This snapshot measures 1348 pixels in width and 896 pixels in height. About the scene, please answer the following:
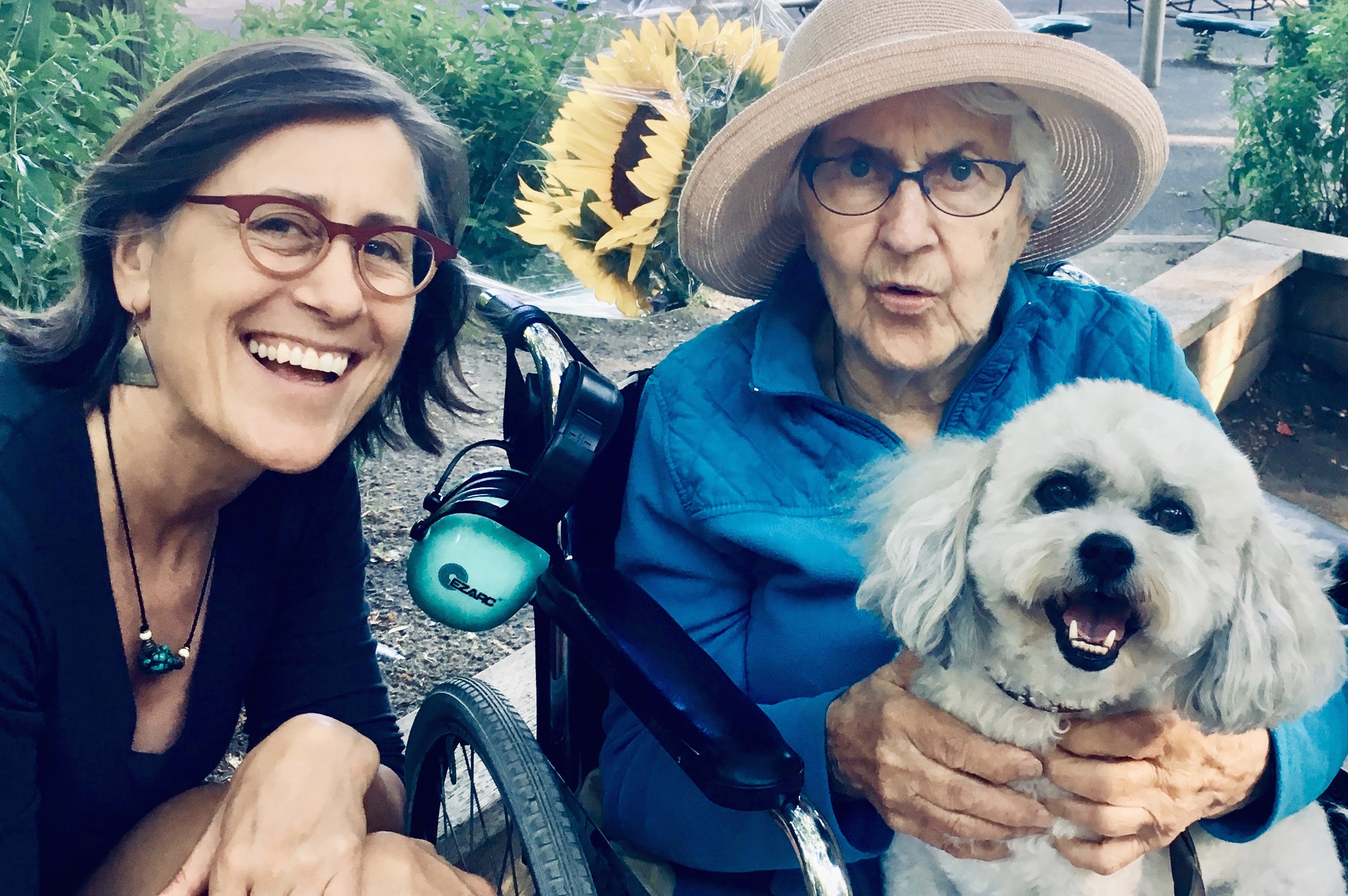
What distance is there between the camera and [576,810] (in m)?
1.44

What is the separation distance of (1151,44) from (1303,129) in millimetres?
4594

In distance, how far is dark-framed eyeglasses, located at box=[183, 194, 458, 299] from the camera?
4.04 feet

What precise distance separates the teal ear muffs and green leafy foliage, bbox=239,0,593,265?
1197 millimetres

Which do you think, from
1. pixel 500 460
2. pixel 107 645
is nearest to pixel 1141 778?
pixel 107 645

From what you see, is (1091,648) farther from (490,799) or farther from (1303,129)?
(1303,129)

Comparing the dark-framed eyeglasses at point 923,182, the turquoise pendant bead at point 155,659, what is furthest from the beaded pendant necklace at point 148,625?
the dark-framed eyeglasses at point 923,182

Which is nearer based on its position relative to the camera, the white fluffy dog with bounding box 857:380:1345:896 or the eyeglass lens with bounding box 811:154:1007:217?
the white fluffy dog with bounding box 857:380:1345:896

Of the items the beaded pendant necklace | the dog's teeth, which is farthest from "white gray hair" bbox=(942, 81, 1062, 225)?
the beaded pendant necklace

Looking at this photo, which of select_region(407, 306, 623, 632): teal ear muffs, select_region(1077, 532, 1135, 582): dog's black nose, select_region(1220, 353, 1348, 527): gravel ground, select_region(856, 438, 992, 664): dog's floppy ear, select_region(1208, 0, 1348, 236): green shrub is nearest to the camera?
select_region(1077, 532, 1135, 582): dog's black nose

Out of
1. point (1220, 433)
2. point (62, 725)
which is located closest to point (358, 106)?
point (62, 725)

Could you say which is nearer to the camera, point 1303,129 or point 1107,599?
point 1107,599

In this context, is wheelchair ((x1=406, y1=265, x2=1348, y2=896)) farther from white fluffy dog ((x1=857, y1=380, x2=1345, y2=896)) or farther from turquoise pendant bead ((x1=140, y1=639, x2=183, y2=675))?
turquoise pendant bead ((x1=140, y1=639, x2=183, y2=675))

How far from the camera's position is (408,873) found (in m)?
1.34

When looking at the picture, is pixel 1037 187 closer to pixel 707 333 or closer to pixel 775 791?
pixel 707 333
